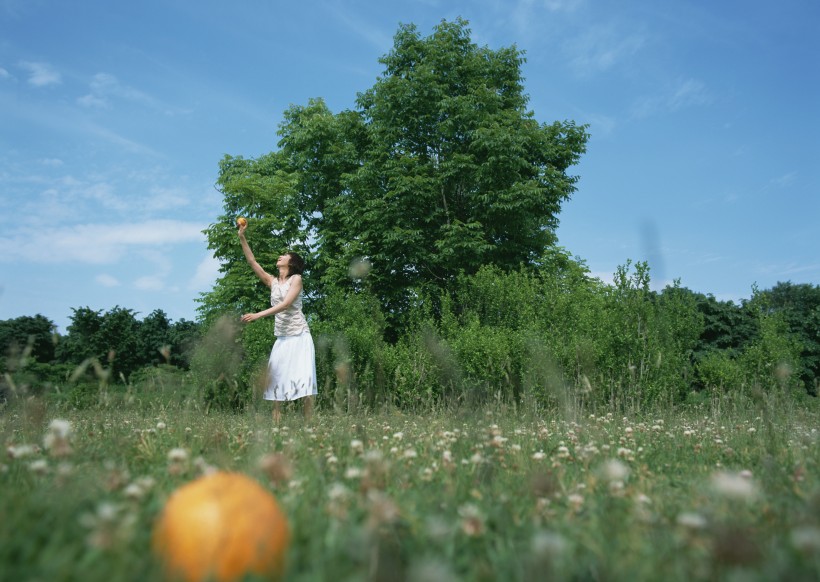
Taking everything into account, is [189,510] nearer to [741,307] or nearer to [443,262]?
[443,262]

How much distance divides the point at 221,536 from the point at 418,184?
825 inches

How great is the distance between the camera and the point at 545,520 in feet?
9.65

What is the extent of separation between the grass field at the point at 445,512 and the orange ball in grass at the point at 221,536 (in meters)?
0.08

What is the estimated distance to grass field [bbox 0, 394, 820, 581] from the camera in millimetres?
1956

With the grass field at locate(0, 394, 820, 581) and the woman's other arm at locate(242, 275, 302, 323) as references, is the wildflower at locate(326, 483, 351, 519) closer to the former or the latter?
the grass field at locate(0, 394, 820, 581)

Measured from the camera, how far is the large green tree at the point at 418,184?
22.8m

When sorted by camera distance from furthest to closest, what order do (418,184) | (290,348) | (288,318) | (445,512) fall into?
1. (418,184)
2. (288,318)
3. (290,348)
4. (445,512)

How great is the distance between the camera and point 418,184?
22.4 meters

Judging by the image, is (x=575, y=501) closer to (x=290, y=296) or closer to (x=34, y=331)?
(x=290, y=296)

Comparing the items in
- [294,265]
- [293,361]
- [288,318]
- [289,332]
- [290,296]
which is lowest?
[293,361]

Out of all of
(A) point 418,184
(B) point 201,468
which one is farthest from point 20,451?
(A) point 418,184

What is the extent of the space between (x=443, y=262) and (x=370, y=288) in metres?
3.06

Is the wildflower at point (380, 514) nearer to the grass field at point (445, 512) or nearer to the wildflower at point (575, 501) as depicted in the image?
the grass field at point (445, 512)

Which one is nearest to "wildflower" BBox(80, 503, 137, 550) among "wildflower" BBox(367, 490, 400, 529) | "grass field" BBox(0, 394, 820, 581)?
"grass field" BBox(0, 394, 820, 581)
